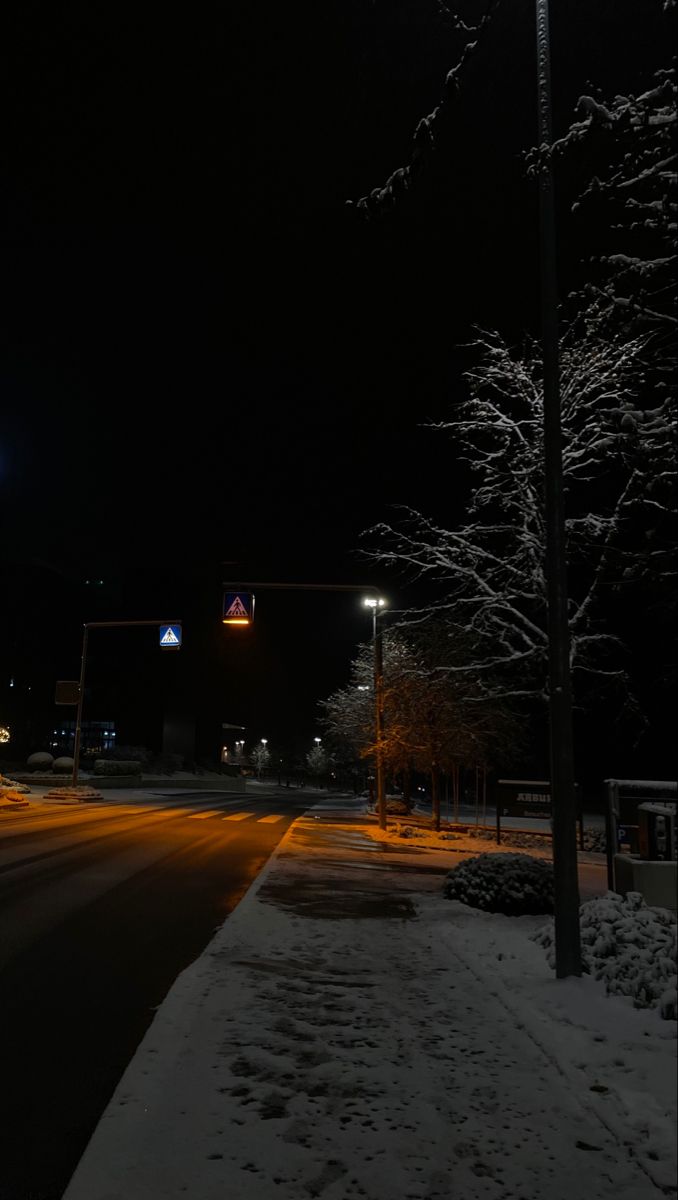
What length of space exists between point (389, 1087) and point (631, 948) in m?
2.26

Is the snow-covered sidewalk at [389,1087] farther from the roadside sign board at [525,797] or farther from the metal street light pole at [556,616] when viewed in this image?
the roadside sign board at [525,797]

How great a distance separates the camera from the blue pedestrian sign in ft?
85.4

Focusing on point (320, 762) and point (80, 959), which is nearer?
point (80, 959)

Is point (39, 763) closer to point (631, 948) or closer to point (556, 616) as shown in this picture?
point (556, 616)

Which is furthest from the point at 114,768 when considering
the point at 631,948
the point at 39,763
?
the point at 631,948

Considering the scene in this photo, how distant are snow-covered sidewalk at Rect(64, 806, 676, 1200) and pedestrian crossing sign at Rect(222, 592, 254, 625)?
10850mm

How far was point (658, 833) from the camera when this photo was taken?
283 inches

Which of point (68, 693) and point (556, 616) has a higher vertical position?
point (68, 693)

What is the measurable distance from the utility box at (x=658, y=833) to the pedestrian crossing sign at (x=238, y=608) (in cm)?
1150

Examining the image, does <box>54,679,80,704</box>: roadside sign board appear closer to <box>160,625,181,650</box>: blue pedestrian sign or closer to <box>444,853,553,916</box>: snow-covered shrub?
<box>160,625,181,650</box>: blue pedestrian sign

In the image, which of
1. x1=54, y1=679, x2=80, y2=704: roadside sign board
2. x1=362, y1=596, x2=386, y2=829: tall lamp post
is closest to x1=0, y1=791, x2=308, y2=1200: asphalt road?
x1=362, y1=596, x2=386, y2=829: tall lamp post

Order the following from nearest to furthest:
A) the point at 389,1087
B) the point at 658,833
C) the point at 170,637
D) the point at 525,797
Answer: the point at 389,1087 < the point at 658,833 < the point at 525,797 < the point at 170,637

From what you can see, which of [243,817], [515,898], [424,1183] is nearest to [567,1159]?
[424,1183]

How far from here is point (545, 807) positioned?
17.8 meters
